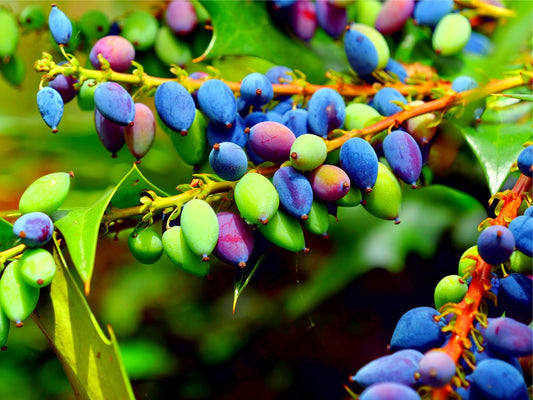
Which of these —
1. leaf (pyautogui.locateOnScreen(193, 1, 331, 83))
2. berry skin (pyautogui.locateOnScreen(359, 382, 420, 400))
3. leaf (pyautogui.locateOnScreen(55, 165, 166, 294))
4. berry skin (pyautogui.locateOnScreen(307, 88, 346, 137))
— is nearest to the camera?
berry skin (pyautogui.locateOnScreen(359, 382, 420, 400))

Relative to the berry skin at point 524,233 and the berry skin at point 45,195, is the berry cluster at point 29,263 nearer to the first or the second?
the berry skin at point 45,195

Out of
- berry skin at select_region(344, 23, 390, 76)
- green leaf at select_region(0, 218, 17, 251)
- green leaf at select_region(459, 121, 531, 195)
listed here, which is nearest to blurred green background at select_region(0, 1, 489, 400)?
green leaf at select_region(459, 121, 531, 195)

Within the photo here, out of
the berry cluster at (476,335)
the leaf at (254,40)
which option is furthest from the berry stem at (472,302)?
the leaf at (254,40)

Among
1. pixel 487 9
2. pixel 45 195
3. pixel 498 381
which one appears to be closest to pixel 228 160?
pixel 45 195

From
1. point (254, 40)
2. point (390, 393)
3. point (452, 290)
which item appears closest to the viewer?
point (390, 393)

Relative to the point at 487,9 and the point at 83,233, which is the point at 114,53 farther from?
the point at 487,9

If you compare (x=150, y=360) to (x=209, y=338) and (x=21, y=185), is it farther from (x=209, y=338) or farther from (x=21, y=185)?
(x=21, y=185)

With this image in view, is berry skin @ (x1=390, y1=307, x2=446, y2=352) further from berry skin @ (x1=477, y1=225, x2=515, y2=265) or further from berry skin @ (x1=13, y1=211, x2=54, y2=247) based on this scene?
berry skin @ (x1=13, y1=211, x2=54, y2=247)
